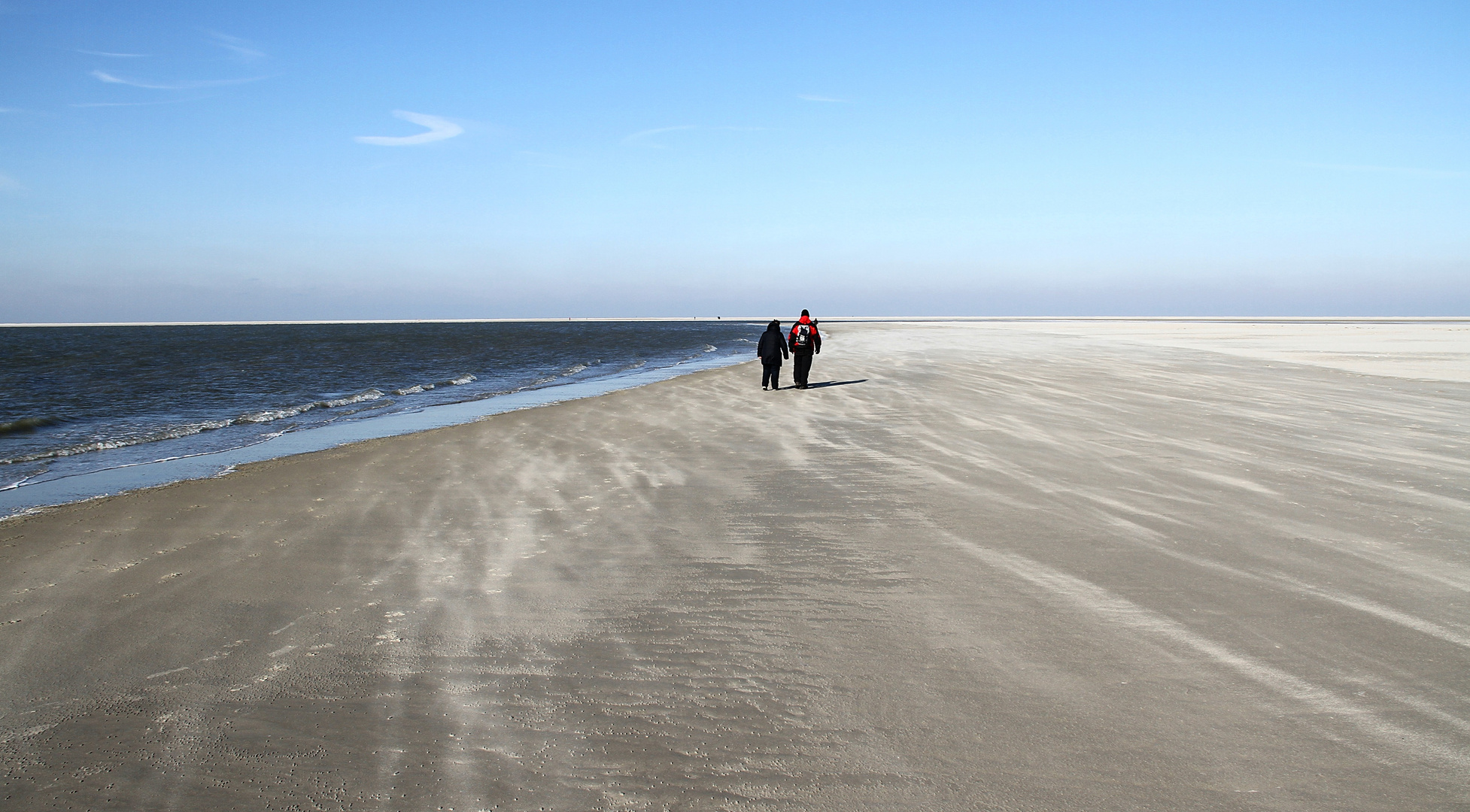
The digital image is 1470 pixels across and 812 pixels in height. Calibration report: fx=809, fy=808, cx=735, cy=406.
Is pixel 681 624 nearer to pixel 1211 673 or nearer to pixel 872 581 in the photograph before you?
pixel 872 581

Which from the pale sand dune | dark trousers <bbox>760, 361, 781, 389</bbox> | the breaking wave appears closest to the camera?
the pale sand dune

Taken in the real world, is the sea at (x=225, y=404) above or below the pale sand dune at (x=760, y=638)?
below

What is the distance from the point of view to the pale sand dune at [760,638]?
2855 mm

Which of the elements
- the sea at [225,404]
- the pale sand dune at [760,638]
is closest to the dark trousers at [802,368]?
the sea at [225,404]

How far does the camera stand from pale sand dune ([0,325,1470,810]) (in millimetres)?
2855

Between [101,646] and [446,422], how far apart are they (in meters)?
11.2

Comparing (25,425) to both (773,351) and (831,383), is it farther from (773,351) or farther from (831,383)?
(831,383)

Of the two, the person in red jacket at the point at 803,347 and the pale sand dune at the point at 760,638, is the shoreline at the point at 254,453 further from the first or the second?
the person in red jacket at the point at 803,347

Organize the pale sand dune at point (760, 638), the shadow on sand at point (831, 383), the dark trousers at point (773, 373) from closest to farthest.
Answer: the pale sand dune at point (760, 638)
the dark trousers at point (773, 373)
the shadow on sand at point (831, 383)

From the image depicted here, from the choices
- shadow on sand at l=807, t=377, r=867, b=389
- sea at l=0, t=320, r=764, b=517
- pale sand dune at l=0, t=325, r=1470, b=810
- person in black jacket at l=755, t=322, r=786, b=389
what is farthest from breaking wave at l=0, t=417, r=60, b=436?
shadow on sand at l=807, t=377, r=867, b=389

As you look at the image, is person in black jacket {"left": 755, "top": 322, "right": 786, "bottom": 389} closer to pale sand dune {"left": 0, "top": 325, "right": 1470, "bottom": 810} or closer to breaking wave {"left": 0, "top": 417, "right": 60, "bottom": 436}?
pale sand dune {"left": 0, "top": 325, "right": 1470, "bottom": 810}

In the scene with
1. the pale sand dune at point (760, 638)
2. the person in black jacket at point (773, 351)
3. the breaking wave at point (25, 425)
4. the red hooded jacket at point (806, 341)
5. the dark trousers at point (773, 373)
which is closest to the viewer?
the pale sand dune at point (760, 638)

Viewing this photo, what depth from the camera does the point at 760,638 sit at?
13.3 ft

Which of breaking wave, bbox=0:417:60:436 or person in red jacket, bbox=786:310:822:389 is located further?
→ person in red jacket, bbox=786:310:822:389
